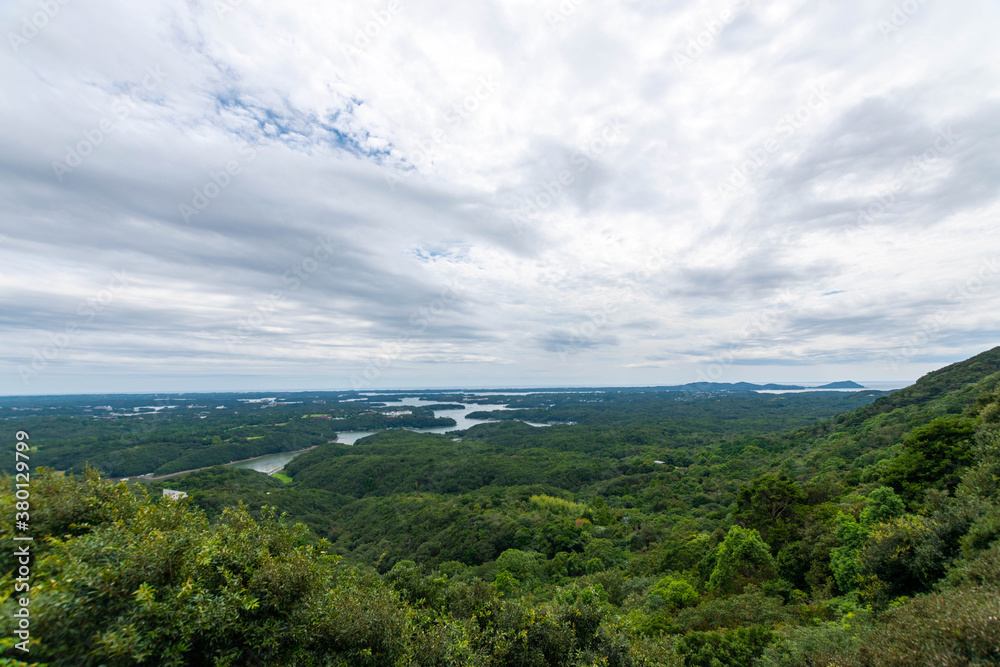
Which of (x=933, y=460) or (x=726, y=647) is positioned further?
(x=933, y=460)

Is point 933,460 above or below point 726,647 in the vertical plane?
above

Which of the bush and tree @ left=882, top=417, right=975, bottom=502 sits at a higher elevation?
tree @ left=882, top=417, right=975, bottom=502

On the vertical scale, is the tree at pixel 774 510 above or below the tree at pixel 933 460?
below

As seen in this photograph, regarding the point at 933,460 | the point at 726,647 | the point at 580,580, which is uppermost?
the point at 933,460

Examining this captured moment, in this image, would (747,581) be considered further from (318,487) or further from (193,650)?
(318,487)

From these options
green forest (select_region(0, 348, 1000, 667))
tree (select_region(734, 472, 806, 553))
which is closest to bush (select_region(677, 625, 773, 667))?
green forest (select_region(0, 348, 1000, 667))

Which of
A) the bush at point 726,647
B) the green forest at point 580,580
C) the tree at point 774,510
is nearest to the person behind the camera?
the green forest at point 580,580

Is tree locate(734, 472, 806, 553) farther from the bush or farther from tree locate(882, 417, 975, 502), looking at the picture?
the bush

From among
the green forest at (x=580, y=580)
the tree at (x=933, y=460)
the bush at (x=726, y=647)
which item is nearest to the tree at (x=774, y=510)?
the green forest at (x=580, y=580)

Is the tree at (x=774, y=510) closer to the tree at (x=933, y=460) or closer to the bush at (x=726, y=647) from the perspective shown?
the tree at (x=933, y=460)

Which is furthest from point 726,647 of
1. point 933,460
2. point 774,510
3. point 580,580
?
point 580,580

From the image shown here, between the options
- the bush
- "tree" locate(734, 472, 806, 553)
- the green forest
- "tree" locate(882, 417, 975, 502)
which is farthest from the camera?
"tree" locate(734, 472, 806, 553)

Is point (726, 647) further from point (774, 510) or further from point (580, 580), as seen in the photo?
point (580, 580)
